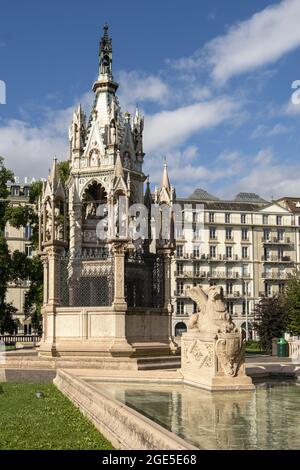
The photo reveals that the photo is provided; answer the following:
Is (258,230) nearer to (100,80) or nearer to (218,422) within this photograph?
(100,80)

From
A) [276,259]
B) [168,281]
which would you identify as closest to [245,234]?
[276,259]

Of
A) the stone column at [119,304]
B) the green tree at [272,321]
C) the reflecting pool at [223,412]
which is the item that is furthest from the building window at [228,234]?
the reflecting pool at [223,412]

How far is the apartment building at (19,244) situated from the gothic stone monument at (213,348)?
6113 cm

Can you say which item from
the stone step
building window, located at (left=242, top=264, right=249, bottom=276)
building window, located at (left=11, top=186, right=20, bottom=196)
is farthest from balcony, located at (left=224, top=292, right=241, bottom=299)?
the stone step

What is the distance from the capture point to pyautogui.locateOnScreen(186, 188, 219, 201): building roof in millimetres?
91062

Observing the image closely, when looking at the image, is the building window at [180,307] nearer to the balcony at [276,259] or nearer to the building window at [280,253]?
the balcony at [276,259]

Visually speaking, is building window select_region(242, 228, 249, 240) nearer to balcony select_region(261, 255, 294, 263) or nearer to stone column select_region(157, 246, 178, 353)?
balcony select_region(261, 255, 294, 263)

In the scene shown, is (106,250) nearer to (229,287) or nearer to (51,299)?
(51,299)

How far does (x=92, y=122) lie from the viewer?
983 inches

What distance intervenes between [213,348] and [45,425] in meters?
4.25

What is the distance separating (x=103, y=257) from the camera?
21859mm

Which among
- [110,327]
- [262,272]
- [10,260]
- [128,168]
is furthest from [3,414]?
[262,272]

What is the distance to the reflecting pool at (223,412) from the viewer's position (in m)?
8.30

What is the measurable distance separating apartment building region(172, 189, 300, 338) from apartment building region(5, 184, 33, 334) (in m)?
19.7
